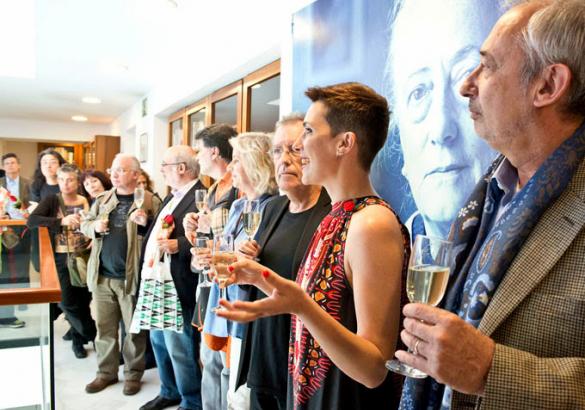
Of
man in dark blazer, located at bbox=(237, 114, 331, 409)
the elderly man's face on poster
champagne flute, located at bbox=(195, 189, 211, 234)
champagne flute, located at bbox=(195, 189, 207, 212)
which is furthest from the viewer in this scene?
champagne flute, located at bbox=(195, 189, 207, 212)

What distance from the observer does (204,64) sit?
4.04 meters

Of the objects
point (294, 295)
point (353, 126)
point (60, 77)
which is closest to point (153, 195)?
point (353, 126)

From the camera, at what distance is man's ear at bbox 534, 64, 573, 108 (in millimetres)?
771

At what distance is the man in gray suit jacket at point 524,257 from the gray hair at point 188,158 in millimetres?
2164

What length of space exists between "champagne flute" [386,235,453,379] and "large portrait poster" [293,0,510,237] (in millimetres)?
662

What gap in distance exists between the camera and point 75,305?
3.70 metres

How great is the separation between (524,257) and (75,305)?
3763mm

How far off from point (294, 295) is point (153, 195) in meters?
2.59

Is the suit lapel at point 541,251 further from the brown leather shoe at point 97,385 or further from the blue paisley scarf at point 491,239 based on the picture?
the brown leather shoe at point 97,385

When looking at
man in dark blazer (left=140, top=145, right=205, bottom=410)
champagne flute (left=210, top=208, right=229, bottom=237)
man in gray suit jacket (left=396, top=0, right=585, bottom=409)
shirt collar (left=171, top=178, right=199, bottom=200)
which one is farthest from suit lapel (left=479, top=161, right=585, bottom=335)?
shirt collar (left=171, top=178, right=199, bottom=200)

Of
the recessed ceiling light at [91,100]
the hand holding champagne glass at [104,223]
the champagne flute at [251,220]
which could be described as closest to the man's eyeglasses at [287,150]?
the champagne flute at [251,220]

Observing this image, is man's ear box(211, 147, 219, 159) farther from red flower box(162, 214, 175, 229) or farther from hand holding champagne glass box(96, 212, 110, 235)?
hand holding champagne glass box(96, 212, 110, 235)

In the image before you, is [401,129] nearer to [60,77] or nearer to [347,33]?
[347,33]

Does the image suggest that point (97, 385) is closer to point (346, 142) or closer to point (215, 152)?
point (215, 152)
